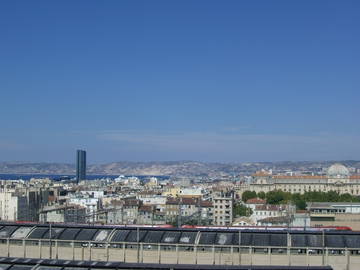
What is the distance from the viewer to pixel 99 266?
17.5 meters

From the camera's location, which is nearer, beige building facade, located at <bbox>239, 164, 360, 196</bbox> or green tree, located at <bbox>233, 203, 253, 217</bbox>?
green tree, located at <bbox>233, 203, 253, 217</bbox>

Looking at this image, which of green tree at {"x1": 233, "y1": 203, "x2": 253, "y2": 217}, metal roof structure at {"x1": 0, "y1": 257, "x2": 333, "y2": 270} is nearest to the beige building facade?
green tree at {"x1": 233, "y1": 203, "x2": 253, "y2": 217}

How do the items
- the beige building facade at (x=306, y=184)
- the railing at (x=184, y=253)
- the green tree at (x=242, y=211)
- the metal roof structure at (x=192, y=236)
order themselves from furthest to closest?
the beige building facade at (x=306, y=184) → the green tree at (x=242, y=211) → the metal roof structure at (x=192, y=236) → the railing at (x=184, y=253)

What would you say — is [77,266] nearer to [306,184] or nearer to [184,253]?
[184,253]

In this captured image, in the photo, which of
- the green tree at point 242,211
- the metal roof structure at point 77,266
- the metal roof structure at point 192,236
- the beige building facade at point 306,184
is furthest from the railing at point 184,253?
the beige building facade at point 306,184

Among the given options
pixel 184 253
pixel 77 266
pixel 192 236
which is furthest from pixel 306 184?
pixel 77 266

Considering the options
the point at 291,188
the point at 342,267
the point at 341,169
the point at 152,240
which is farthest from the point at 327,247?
the point at 341,169

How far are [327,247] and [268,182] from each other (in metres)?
94.8

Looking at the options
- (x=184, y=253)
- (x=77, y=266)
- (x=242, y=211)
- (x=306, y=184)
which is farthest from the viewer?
(x=306, y=184)

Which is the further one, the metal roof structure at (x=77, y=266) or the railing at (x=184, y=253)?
the railing at (x=184, y=253)

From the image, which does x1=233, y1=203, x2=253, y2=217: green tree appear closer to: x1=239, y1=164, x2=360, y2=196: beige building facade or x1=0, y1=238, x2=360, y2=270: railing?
x1=239, y1=164, x2=360, y2=196: beige building facade

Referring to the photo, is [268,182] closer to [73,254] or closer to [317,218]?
[317,218]

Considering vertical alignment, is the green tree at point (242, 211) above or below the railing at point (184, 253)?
below

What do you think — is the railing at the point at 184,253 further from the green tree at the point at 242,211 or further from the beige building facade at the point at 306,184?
the beige building facade at the point at 306,184
